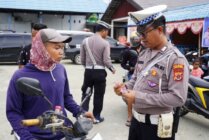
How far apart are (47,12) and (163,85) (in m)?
27.0

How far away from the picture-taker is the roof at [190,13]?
1359cm

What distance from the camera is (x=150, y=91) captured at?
283 cm

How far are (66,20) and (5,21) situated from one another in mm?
4945

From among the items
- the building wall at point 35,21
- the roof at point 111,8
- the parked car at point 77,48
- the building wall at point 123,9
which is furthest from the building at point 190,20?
the building wall at point 35,21

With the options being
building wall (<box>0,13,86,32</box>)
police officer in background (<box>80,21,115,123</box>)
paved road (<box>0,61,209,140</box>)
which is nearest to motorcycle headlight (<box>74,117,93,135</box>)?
paved road (<box>0,61,209,140</box>)

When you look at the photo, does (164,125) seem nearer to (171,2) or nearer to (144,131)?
(144,131)

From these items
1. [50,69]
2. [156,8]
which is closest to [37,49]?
[50,69]

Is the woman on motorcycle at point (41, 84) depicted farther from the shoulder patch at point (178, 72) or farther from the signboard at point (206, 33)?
the signboard at point (206, 33)

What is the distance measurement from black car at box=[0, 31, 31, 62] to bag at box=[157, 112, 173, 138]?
14293 mm

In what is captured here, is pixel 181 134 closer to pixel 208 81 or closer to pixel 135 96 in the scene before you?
pixel 208 81

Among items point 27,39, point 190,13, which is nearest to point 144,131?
point 190,13

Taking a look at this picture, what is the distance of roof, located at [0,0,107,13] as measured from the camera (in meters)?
26.7

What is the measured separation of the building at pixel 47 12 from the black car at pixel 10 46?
33.8 ft

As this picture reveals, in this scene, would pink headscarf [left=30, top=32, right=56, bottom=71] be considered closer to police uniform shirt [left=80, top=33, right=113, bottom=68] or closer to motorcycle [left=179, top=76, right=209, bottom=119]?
police uniform shirt [left=80, top=33, right=113, bottom=68]
